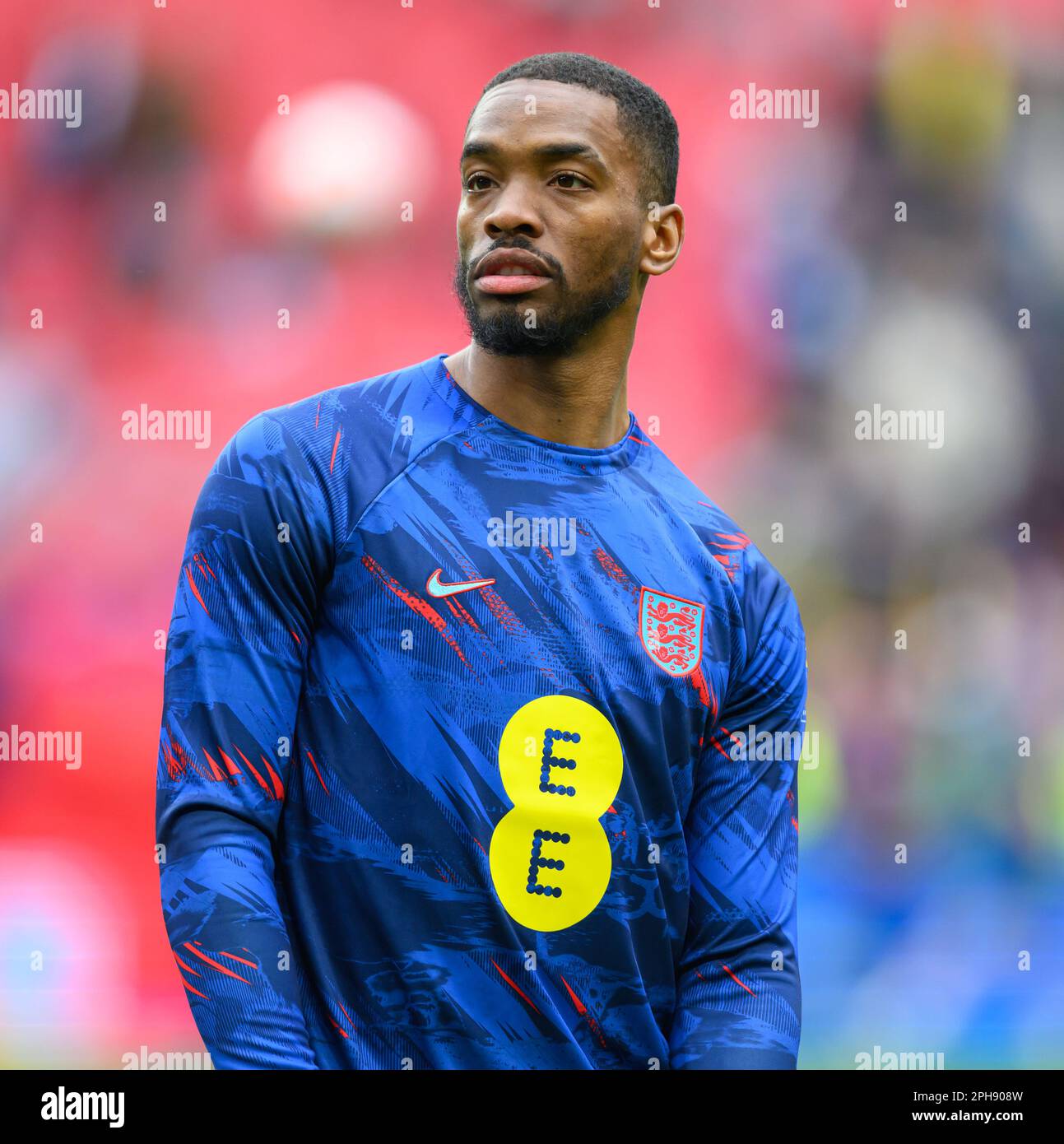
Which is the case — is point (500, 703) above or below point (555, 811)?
above

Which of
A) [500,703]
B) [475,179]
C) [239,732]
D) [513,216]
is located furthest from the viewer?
[475,179]

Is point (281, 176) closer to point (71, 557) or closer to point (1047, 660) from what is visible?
point (71, 557)

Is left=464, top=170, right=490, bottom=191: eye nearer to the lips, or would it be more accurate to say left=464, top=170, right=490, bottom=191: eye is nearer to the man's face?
the man's face

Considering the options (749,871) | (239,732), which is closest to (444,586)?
(239,732)

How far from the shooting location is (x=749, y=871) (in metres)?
2.18

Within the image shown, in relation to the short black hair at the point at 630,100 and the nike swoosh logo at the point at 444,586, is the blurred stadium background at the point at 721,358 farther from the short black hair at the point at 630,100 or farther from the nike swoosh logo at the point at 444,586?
the nike swoosh logo at the point at 444,586

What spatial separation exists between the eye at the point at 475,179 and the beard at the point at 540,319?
0.38ft

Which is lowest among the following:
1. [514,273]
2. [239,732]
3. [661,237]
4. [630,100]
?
[239,732]

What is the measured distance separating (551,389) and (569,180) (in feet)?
1.07

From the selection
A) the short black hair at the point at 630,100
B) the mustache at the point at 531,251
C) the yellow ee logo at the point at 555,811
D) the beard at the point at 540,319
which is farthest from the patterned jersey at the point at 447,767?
the short black hair at the point at 630,100

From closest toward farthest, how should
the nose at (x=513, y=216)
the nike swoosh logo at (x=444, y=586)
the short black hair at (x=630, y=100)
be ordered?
the nike swoosh logo at (x=444, y=586), the nose at (x=513, y=216), the short black hair at (x=630, y=100)

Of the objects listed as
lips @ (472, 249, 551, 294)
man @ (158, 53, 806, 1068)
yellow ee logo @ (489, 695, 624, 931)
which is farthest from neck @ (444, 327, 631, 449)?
yellow ee logo @ (489, 695, 624, 931)

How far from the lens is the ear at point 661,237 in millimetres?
2260

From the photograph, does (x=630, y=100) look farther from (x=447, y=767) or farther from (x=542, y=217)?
(x=447, y=767)
